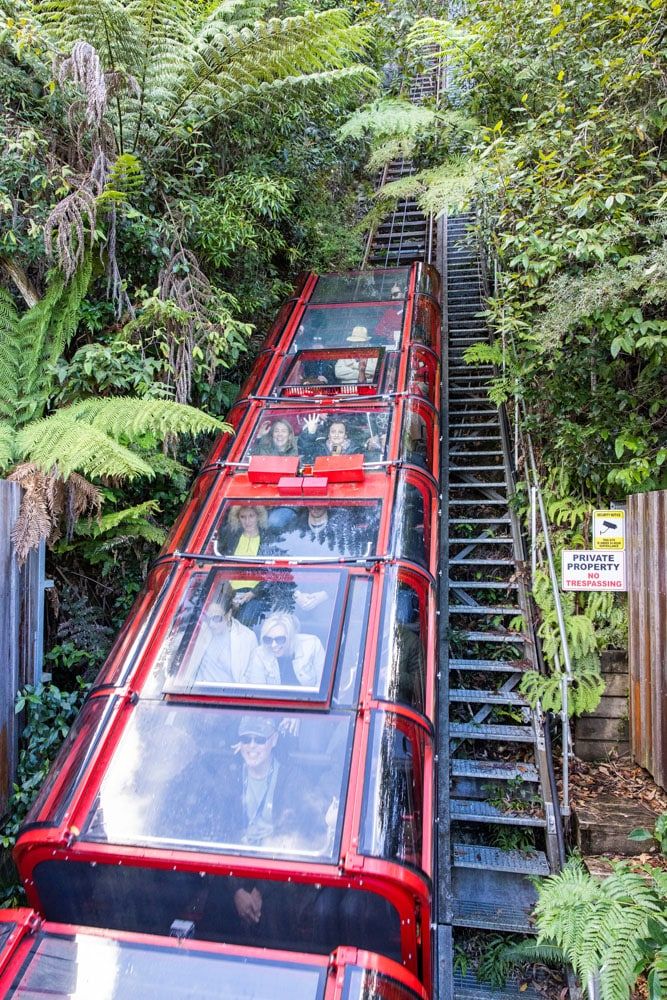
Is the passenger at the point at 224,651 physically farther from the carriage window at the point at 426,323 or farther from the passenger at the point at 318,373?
the carriage window at the point at 426,323

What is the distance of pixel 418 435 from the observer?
4.87 meters

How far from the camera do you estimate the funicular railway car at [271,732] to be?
98.7 inches

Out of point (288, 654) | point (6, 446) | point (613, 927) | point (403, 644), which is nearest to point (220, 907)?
point (288, 654)

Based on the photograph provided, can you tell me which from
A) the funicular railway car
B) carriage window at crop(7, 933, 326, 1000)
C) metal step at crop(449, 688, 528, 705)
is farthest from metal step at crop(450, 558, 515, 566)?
carriage window at crop(7, 933, 326, 1000)

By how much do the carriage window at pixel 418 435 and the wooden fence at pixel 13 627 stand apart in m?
2.50

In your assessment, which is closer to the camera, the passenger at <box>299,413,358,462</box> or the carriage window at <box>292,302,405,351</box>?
the passenger at <box>299,413,358,462</box>

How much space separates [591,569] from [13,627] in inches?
151

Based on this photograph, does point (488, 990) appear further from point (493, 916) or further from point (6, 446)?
point (6, 446)

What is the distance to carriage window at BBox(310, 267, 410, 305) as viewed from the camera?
7020mm

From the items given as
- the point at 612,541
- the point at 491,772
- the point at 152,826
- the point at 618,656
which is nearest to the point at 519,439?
the point at 612,541

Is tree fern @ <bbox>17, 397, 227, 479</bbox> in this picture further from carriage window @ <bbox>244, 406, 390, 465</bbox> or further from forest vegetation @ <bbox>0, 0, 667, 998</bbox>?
carriage window @ <bbox>244, 406, 390, 465</bbox>

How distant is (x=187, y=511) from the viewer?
4.31 metres

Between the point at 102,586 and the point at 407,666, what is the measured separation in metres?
2.46

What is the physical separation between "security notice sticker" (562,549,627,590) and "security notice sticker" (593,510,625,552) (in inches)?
2.6
